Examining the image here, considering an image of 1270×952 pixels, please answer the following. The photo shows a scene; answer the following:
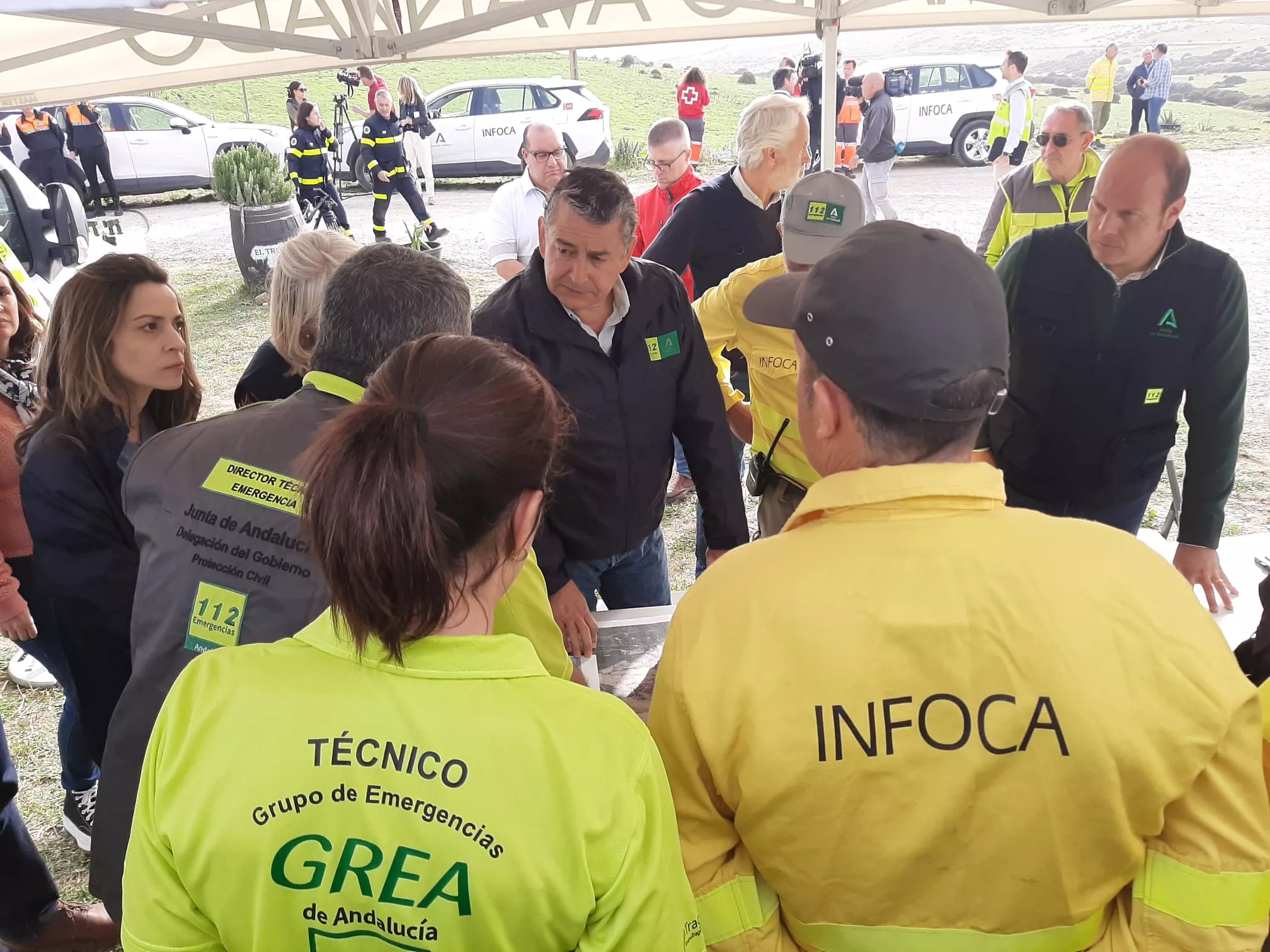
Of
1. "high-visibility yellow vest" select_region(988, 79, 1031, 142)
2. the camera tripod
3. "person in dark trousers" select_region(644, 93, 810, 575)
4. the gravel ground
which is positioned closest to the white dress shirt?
"person in dark trousers" select_region(644, 93, 810, 575)

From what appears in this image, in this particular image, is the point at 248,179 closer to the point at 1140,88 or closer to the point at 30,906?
the point at 30,906

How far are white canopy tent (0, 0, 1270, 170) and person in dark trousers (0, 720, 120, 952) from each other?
6.36ft


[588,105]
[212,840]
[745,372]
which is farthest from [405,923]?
[588,105]

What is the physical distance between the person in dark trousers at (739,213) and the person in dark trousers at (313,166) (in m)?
7.31

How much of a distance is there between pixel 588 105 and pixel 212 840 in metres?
15.5

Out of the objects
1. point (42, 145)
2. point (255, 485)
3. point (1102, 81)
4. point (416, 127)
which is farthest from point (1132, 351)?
point (1102, 81)

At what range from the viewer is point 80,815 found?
2.96 meters

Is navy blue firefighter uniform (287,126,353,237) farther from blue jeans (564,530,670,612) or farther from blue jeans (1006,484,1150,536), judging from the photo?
blue jeans (1006,484,1150,536)

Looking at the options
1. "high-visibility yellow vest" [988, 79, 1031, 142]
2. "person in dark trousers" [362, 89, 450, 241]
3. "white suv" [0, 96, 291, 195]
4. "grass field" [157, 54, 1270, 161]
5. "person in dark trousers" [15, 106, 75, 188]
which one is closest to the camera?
"person in dark trousers" [362, 89, 450, 241]

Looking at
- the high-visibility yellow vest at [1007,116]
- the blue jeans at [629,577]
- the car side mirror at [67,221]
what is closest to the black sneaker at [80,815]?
the blue jeans at [629,577]

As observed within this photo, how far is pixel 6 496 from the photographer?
260 centimetres

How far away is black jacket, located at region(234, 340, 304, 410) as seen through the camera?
2.65 metres

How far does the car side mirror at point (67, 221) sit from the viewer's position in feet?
24.0

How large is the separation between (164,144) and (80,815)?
45.9 feet
